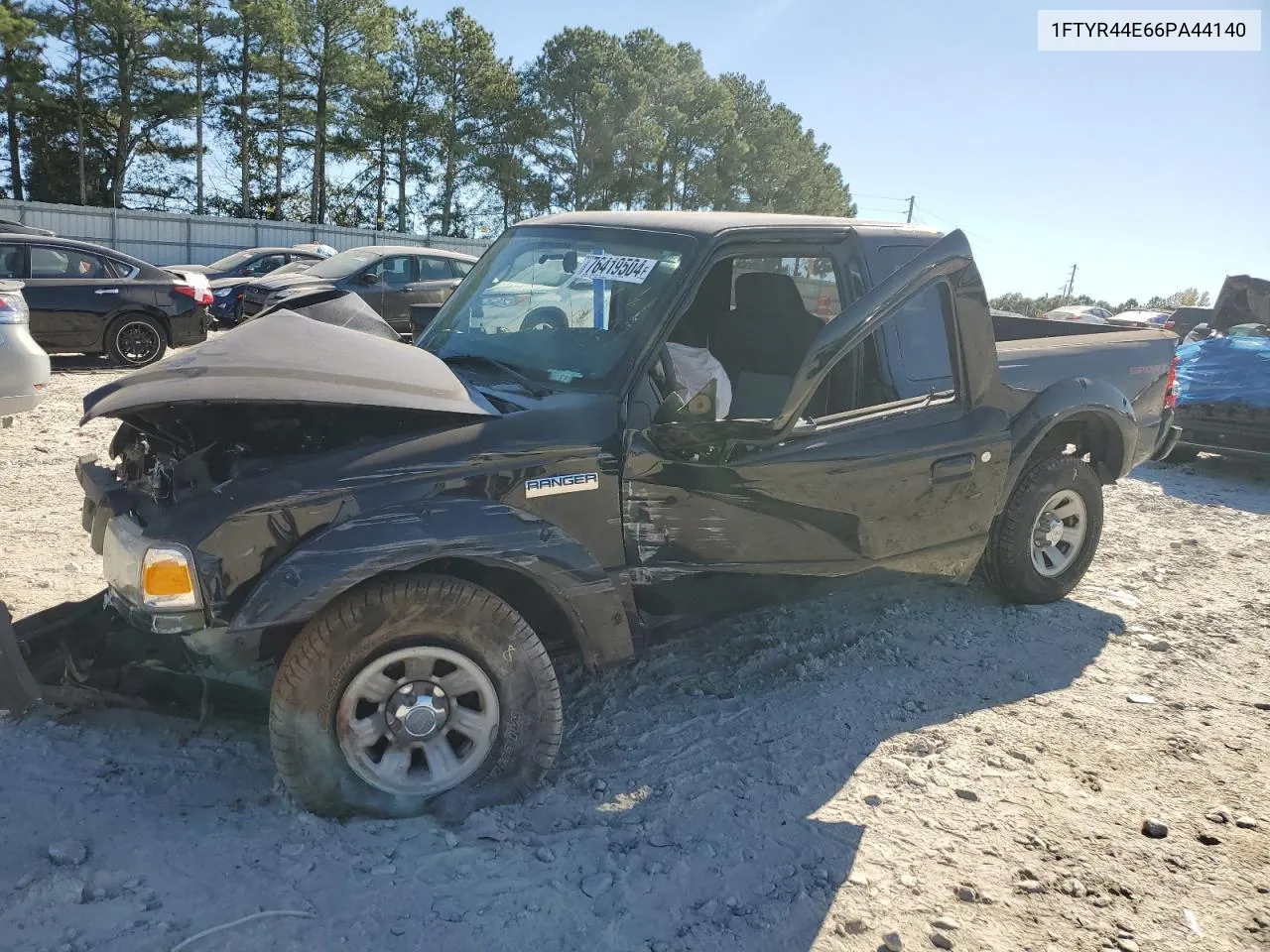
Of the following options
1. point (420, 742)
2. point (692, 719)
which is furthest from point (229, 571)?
point (692, 719)

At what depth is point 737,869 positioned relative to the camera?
288 cm

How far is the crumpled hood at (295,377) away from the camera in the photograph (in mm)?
2863

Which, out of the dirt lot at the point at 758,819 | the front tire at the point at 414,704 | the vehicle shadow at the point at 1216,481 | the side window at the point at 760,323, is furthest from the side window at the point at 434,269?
the front tire at the point at 414,704

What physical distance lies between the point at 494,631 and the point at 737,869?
1.04 m

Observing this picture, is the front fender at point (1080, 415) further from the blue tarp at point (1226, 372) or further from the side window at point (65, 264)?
the side window at point (65, 264)

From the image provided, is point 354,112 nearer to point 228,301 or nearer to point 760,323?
point 228,301

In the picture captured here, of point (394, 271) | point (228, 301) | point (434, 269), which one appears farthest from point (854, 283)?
point (228, 301)

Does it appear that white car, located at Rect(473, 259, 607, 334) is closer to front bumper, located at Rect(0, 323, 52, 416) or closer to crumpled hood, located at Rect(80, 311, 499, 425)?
crumpled hood, located at Rect(80, 311, 499, 425)

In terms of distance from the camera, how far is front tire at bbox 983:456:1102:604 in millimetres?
4785

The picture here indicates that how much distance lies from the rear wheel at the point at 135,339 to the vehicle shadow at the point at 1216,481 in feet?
→ 37.5

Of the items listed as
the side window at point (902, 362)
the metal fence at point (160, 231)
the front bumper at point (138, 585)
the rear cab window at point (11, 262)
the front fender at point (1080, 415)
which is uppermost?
the metal fence at point (160, 231)

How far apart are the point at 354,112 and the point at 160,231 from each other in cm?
1459

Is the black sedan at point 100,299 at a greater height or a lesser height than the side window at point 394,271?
lesser

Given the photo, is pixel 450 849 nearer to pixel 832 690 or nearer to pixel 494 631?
pixel 494 631
